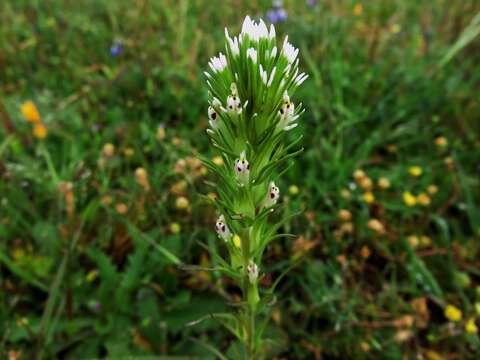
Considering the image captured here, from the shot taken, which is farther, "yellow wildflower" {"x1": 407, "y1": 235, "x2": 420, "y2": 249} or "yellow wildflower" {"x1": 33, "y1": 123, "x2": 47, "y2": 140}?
"yellow wildflower" {"x1": 33, "y1": 123, "x2": 47, "y2": 140}

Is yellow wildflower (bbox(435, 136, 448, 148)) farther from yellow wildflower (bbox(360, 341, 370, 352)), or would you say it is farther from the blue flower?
the blue flower

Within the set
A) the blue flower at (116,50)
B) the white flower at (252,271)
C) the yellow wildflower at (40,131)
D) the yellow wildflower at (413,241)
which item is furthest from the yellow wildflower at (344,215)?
the blue flower at (116,50)

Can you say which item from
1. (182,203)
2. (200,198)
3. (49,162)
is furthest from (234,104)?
(49,162)

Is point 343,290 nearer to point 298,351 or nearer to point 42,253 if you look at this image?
point 298,351

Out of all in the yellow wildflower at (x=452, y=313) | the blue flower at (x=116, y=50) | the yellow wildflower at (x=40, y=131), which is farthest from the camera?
the blue flower at (x=116, y=50)

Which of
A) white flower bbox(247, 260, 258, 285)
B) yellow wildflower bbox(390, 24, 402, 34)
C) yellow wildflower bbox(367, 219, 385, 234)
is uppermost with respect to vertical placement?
yellow wildflower bbox(390, 24, 402, 34)

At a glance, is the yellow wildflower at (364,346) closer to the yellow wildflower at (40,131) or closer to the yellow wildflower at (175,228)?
the yellow wildflower at (175,228)

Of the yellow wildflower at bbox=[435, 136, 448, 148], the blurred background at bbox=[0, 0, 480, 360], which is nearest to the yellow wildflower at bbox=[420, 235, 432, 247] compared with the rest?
the blurred background at bbox=[0, 0, 480, 360]

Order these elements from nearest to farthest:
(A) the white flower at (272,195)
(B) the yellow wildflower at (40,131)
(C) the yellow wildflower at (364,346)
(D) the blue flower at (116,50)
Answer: (A) the white flower at (272,195), (C) the yellow wildflower at (364,346), (B) the yellow wildflower at (40,131), (D) the blue flower at (116,50)

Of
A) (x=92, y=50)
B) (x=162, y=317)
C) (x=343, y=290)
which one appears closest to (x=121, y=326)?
(x=162, y=317)
